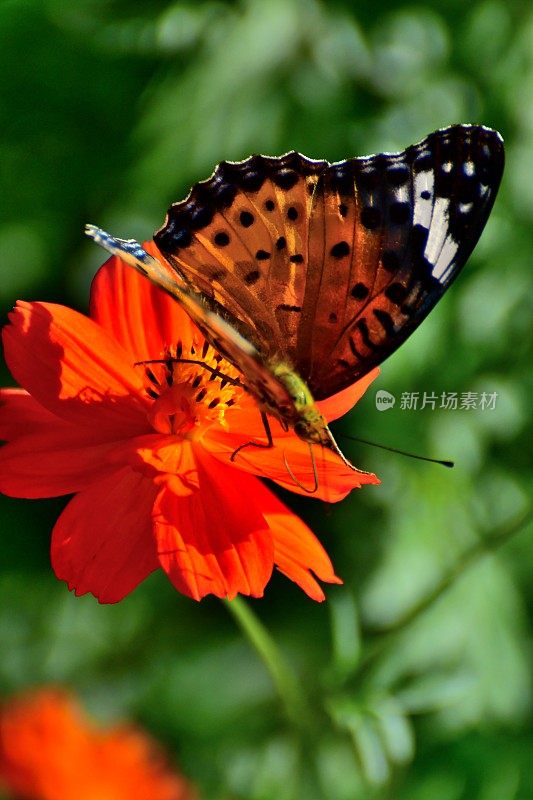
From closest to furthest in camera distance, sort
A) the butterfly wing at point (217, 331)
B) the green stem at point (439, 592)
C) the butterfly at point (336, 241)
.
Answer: the butterfly wing at point (217, 331), the butterfly at point (336, 241), the green stem at point (439, 592)

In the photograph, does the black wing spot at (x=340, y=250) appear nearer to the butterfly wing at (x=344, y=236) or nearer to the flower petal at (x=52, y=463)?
the butterfly wing at (x=344, y=236)

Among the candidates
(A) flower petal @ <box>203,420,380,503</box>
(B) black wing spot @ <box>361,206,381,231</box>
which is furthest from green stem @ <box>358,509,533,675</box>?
(B) black wing spot @ <box>361,206,381,231</box>

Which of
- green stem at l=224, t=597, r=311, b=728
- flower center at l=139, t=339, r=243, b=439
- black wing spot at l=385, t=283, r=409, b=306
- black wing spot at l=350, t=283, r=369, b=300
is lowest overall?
green stem at l=224, t=597, r=311, b=728

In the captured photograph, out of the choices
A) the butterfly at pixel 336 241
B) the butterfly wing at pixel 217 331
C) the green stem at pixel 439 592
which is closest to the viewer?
the butterfly wing at pixel 217 331

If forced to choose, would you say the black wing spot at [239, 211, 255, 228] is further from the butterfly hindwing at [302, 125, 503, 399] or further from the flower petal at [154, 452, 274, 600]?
the flower petal at [154, 452, 274, 600]

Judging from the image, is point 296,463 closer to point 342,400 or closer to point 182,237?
point 342,400

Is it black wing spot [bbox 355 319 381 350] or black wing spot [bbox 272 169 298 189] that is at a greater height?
black wing spot [bbox 272 169 298 189]

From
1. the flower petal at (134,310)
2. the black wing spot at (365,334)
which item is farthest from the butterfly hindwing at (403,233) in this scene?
the flower petal at (134,310)
